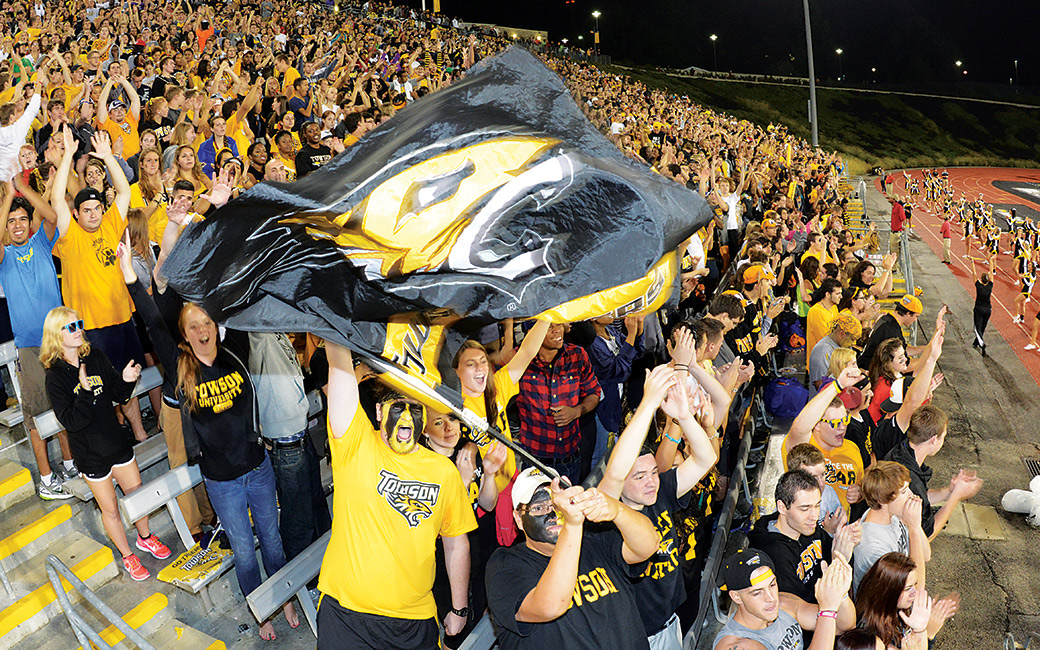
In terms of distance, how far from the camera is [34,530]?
536 cm

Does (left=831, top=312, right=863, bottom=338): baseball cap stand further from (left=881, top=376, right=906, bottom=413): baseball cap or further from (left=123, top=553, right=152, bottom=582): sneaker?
(left=123, top=553, right=152, bottom=582): sneaker

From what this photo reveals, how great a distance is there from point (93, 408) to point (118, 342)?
3.92 feet

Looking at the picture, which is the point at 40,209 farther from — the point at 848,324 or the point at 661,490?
the point at 848,324

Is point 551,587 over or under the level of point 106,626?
over

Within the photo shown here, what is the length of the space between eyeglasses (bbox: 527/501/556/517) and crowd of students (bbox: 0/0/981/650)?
12 mm

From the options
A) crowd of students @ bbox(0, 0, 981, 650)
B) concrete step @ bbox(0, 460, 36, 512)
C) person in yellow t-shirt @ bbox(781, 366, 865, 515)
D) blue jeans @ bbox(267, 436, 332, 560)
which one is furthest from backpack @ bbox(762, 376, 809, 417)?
concrete step @ bbox(0, 460, 36, 512)

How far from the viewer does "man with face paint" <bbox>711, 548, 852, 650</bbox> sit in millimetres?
3674

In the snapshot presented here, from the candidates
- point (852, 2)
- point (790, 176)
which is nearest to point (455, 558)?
point (790, 176)

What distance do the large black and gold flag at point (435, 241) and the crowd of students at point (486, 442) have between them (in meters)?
0.24

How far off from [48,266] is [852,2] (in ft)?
382

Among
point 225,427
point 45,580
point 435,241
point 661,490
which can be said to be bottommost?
point 45,580

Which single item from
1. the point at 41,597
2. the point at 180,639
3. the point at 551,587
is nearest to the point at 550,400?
the point at 551,587

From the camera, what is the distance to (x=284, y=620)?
477cm

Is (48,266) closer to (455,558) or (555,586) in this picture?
(455,558)
